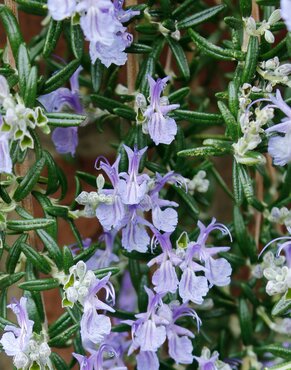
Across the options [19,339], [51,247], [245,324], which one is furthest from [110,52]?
[245,324]

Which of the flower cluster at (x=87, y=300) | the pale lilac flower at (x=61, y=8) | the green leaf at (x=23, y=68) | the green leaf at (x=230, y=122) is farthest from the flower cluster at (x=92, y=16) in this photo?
the flower cluster at (x=87, y=300)

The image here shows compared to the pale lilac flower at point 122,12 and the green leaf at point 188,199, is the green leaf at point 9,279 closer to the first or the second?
the green leaf at point 188,199

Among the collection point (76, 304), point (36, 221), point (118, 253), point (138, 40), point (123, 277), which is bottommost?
point (123, 277)

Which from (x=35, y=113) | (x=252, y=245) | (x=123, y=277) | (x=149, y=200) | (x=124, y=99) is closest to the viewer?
(x=35, y=113)

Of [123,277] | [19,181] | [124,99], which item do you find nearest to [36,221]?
[19,181]

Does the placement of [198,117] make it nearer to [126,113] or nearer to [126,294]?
[126,113]

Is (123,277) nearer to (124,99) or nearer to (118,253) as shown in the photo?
(118,253)
